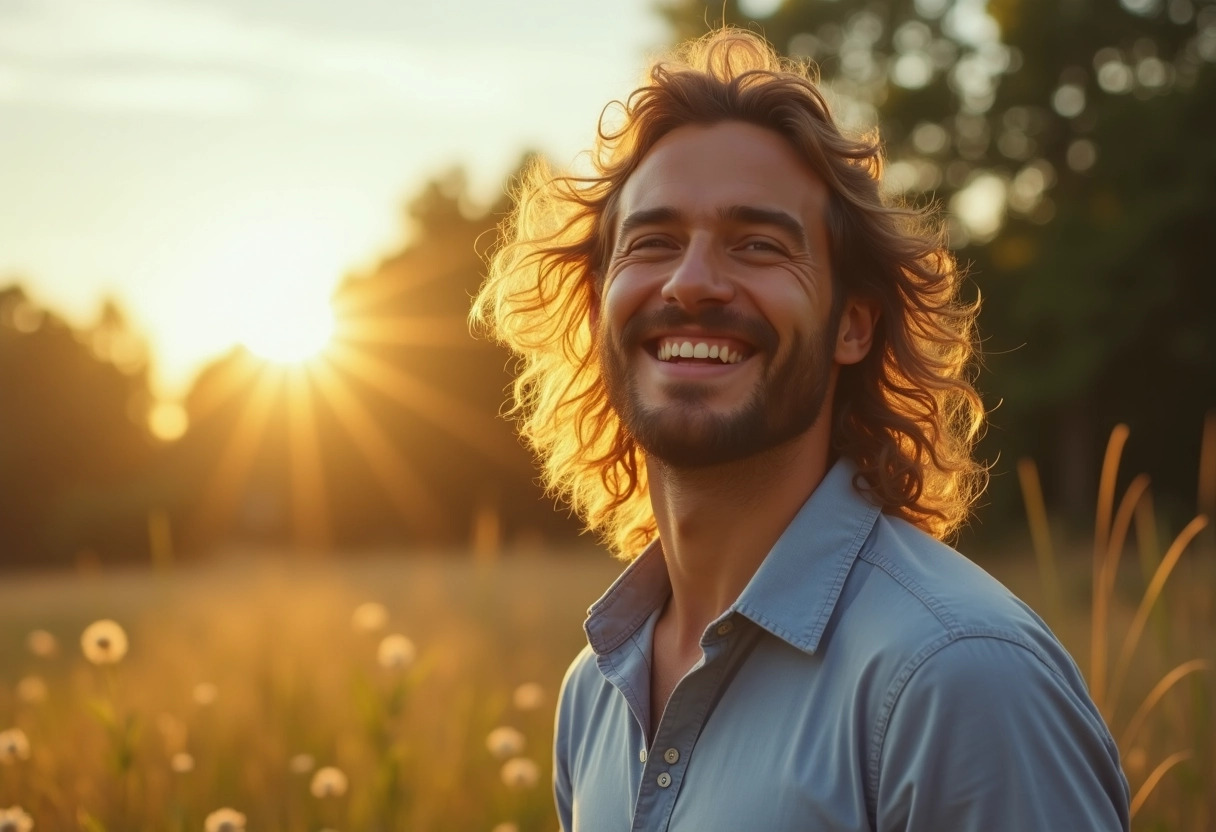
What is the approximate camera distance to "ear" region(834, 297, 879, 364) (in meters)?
2.67

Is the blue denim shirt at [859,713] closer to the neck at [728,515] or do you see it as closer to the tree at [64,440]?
the neck at [728,515]

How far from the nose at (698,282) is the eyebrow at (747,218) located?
0.28 feet

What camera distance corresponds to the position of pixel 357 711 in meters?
4.73

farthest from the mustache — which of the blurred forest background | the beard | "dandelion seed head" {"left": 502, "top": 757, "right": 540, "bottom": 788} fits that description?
the blurred forest background

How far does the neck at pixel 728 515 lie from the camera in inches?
93.2

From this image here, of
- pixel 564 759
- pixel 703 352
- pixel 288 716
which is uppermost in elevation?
pixel 703 352

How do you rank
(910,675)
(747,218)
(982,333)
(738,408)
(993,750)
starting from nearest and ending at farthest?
(993,750) → (910,675) → (738,408) → (747,218) → (982,333)

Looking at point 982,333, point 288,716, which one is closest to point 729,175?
point 288,716

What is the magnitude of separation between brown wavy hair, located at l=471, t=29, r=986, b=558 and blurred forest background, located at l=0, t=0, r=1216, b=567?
11296 millimetres

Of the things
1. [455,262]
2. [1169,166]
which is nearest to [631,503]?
[1169,166]

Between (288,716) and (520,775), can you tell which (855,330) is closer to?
(520,775)

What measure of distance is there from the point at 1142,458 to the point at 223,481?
18.0m

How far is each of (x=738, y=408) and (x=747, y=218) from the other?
0.41m

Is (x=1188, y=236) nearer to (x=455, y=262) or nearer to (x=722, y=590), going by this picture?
(x=455, y=262)
